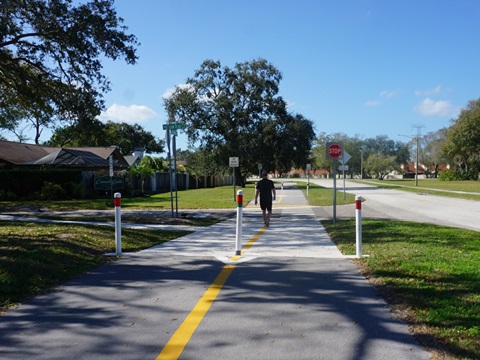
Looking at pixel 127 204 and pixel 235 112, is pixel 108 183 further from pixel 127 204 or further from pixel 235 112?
pixel 235 112

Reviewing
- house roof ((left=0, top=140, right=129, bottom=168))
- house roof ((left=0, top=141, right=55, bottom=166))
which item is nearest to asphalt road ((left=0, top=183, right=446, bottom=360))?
house roof ((left=0, top=140, right=129, bottom=168))

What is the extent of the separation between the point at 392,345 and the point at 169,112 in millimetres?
46668

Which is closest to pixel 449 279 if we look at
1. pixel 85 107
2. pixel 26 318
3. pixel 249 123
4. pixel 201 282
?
pixel 201 282

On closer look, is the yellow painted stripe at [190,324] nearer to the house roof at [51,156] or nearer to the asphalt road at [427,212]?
the asphalt road at [427,212]

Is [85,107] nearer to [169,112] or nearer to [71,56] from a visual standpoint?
[71,56]

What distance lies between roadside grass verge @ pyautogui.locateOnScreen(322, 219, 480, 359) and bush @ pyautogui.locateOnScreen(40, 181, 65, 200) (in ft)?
70.4

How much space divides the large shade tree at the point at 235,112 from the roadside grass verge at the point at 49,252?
120ft

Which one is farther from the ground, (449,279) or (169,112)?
(169,112)

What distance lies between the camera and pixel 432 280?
19.0 feet

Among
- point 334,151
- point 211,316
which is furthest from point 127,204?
point 211,316

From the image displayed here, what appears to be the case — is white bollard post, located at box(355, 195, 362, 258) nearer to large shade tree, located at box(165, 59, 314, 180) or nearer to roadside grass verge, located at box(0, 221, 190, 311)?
roadside grass verge, located at box(0, 221, 190, 311)

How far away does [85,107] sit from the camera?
17859mm

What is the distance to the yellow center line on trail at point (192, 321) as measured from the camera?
11.9ft

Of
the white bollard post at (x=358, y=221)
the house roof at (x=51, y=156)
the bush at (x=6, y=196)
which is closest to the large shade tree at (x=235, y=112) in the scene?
the house roof at (x=51, y=156)
